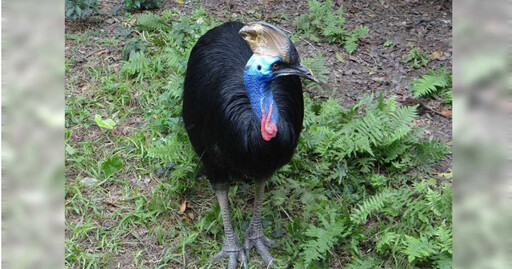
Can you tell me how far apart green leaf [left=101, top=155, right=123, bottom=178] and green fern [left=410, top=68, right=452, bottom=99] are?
2.82 m

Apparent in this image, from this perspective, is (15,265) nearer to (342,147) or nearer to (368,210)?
(368,210)

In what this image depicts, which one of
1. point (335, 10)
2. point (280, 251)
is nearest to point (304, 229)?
point (280, 251)

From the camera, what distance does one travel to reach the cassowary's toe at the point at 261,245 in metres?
4.00

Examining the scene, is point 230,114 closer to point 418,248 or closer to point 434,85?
point 418,248

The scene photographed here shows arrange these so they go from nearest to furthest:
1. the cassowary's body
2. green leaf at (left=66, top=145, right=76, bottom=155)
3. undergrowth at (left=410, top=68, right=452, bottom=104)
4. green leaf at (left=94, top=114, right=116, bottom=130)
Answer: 1. the cassowary's body
2. green leaf at (left=66, top=145, right=76, bottom=155)
3. green leaf at (left=94, top=114, right=116, bottom=130)
4. undergrowth at (left=410, top=68, right=452, bottom=104)

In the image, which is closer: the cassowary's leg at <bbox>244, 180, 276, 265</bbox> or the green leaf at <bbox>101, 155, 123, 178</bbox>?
the cassowary's leg at <bbox>244, 180, 276, 265</bbox>

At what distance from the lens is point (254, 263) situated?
13.1ft

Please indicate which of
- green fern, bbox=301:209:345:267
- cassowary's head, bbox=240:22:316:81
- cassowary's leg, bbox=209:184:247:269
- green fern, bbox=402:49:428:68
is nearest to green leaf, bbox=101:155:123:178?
cassowary's leg, bbox=209:184:247:269

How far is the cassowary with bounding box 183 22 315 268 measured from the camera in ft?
9.92

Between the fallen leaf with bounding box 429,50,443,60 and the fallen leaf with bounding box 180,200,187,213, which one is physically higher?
the fallen leaf with bounding box 429,50,443,60

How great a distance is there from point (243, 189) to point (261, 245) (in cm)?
58

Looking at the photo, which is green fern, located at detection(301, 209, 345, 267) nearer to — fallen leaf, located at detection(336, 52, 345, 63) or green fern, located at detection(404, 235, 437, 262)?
green fern, located at detection(404, 235, 437, 262)

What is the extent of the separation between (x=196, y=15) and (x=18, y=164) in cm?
561

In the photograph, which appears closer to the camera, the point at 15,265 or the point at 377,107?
the point at 15,265
